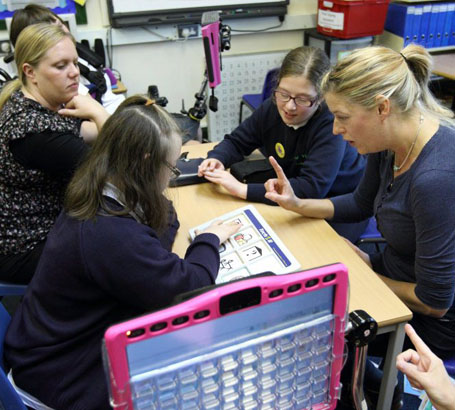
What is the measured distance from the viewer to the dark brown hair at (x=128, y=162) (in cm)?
103

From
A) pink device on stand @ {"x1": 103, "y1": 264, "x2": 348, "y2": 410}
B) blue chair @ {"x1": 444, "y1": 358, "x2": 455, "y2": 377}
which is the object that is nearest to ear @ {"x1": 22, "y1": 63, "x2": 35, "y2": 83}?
pink device on stand @ {"x1": 103, "y1": 264, "x2": 348, "y2": 410}

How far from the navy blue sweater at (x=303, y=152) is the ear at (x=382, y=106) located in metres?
0.45

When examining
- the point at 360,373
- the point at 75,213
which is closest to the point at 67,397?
the point at 75,213

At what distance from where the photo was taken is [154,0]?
127 inches

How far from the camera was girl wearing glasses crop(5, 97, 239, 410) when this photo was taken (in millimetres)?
963

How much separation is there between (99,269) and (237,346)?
436mm

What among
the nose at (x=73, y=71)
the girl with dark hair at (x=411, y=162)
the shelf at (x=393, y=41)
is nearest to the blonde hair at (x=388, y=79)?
the girl with dark hair at (x=411, y=162)

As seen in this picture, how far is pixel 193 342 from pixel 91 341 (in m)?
0.53

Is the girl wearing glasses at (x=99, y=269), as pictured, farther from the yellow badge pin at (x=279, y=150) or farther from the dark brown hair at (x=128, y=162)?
the yellow badge pin at (x=279, y=150)

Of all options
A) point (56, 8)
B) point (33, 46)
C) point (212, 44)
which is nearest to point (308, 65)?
point (212, 44)

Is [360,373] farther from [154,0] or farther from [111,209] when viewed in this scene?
[154,0]

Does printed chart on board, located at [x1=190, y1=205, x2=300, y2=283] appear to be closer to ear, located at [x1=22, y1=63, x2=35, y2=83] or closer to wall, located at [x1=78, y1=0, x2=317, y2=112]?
ear, located at [x1=22, y1=63, x2=35, y2=83]

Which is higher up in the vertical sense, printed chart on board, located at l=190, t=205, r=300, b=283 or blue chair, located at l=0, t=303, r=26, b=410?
printed chart on board, located at l=190, t=205, r=300, b=283

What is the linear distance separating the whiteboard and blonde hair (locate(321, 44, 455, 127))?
235 centimetres
